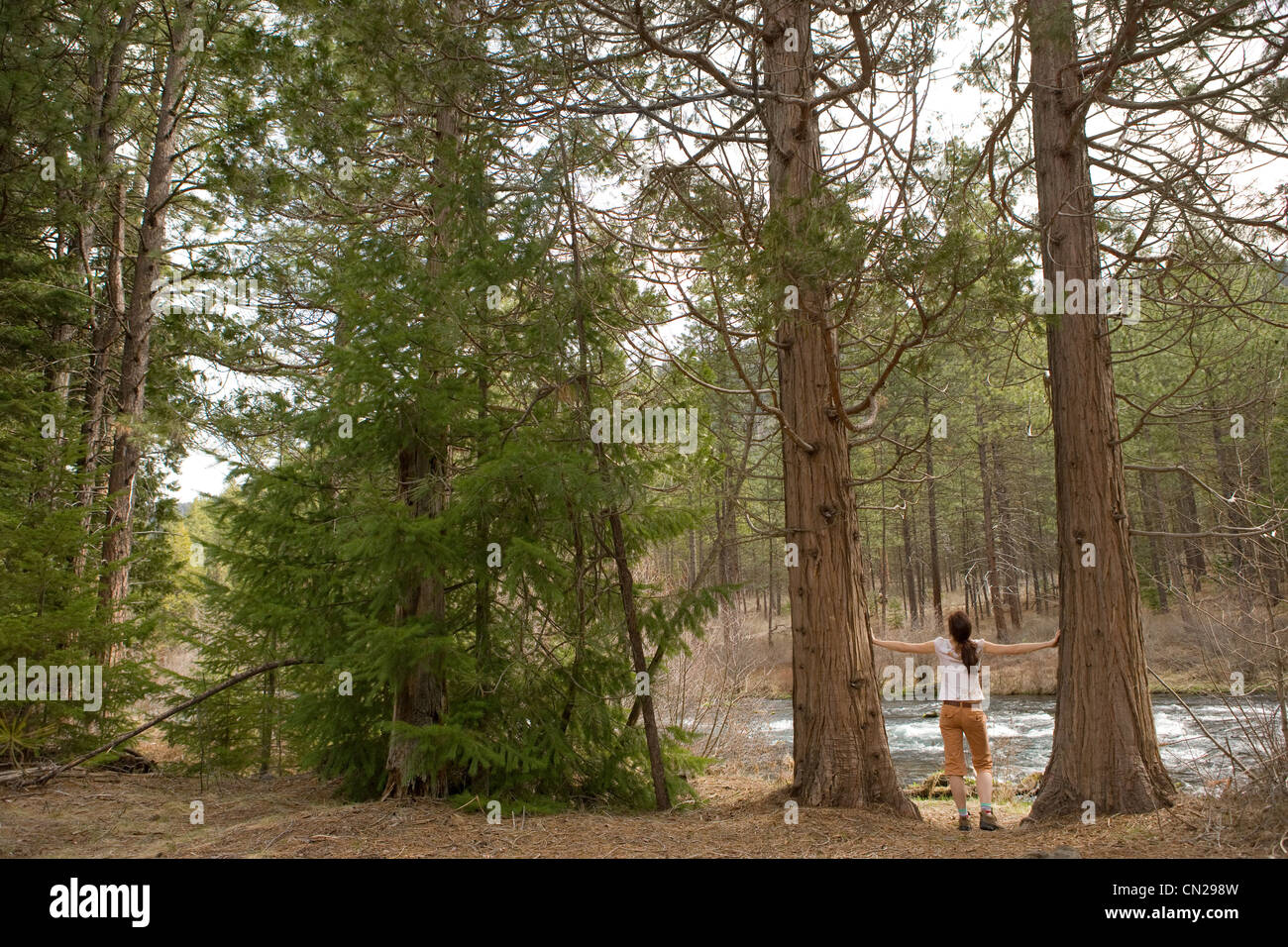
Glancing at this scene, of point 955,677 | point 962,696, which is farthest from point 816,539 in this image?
point 962,696

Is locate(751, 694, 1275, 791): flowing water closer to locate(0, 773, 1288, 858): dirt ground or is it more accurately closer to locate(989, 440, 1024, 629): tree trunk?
locate(0, 773, 1288, 858): dirt ground

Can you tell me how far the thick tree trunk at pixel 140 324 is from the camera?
10.2 meters

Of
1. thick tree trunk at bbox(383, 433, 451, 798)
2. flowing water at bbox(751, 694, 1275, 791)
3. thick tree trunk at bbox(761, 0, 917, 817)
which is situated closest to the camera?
thick tree trunk at bbox(761, 0, 917, 817)

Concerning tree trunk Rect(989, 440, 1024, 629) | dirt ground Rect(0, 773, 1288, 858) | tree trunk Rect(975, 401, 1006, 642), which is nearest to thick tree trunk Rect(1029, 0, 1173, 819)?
dirt ground Rect(0, 773, 1288, 858)

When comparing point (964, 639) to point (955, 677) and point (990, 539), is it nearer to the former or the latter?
point (955, 677)

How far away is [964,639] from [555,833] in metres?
3.43

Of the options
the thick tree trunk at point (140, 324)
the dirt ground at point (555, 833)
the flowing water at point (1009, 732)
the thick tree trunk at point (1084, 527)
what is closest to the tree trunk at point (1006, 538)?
the flowing water at point (1009, 732)

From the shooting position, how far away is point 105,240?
41.1 ft

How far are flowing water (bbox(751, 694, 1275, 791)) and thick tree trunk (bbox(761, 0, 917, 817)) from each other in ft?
12.1

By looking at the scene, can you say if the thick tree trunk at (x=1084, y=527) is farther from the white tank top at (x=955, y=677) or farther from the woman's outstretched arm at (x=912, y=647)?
the woman's outstretched arm at (x=912, y=647)

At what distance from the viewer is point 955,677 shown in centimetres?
624

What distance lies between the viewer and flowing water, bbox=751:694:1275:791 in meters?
11.3

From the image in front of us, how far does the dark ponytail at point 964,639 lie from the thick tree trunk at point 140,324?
373 inches
